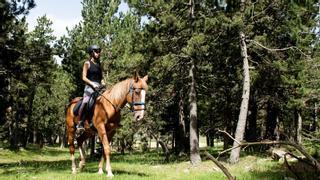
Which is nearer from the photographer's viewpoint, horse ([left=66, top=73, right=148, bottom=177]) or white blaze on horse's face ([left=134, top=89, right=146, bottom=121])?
white blaze on horse's face ([left=134, top=89, right=146, bottom=121])

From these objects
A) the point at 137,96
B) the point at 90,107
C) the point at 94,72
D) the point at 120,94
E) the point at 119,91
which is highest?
the point at 94,72

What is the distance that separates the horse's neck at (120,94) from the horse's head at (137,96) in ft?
0.74

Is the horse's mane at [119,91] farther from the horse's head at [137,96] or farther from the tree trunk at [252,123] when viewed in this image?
the tree trunk at [252,123]

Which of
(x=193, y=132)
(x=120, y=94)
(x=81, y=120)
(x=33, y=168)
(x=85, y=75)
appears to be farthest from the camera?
(x=193, y=132)

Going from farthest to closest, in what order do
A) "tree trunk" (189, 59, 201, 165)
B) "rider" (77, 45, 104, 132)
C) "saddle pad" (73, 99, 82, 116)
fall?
1. "tree trunk" (189, 59, 201, 165)
2. "saddle pad" (73, 99, 82, 116)
3. "rider" (77, 45, 104, 132)

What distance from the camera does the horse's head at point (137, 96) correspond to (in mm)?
13262

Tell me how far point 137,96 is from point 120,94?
3.14 feet

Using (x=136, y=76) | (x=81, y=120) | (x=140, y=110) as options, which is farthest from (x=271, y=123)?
(x=140, y=110)

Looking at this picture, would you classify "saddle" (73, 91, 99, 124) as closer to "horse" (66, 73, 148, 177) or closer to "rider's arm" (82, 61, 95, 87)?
"horse" (66, 73, 148, 177)

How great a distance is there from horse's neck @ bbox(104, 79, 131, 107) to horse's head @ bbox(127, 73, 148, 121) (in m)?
0.22

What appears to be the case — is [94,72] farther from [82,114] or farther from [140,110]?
[140,110]

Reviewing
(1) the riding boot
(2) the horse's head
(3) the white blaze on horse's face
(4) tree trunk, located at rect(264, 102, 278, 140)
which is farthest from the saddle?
(4) tree trunk, located at rect(264, 102, 278, 140)

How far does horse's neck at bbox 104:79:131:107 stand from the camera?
14312 mm

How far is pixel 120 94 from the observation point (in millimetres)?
14398
